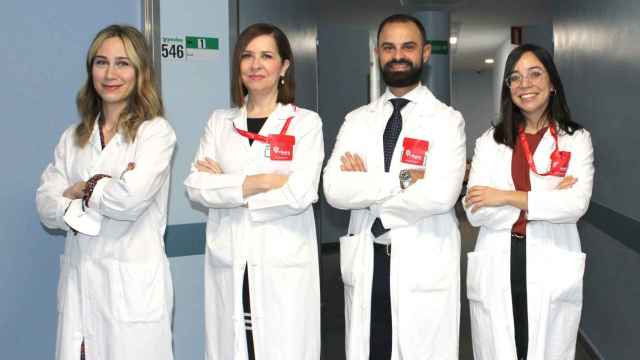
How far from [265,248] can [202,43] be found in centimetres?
141

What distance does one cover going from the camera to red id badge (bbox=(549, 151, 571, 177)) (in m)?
2.47

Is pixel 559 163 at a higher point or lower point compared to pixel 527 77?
lower

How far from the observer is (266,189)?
7.93 feet

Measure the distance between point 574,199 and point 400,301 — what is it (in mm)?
721

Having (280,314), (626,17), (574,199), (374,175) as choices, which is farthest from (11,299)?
(626,17)

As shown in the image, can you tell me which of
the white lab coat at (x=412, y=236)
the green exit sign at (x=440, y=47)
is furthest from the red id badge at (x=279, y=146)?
the green exit sign at (x=440, y=47)

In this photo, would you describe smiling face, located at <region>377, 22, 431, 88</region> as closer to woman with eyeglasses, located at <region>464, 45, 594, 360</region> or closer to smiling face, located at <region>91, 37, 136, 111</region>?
woman with eyeglasses, located at <region>464, 45, 594, 360</region>

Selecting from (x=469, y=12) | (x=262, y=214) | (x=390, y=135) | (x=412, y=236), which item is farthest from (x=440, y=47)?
(x=262, y=214)

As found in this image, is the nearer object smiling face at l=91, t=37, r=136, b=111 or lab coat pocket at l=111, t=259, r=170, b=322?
lab coat pocket at l=111, t=259, r=170, b=322

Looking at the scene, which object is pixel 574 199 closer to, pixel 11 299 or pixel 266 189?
pixel 266 189

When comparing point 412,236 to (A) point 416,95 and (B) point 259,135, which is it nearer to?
(A) point 416,95

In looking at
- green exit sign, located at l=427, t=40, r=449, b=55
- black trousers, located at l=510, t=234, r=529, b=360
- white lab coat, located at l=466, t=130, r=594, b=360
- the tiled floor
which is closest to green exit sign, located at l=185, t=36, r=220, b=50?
white lab coat, located at l=466, t=130, r=594, b=360

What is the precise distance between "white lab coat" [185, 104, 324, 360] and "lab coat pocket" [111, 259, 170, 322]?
0.24 meters

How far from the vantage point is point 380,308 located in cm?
253
